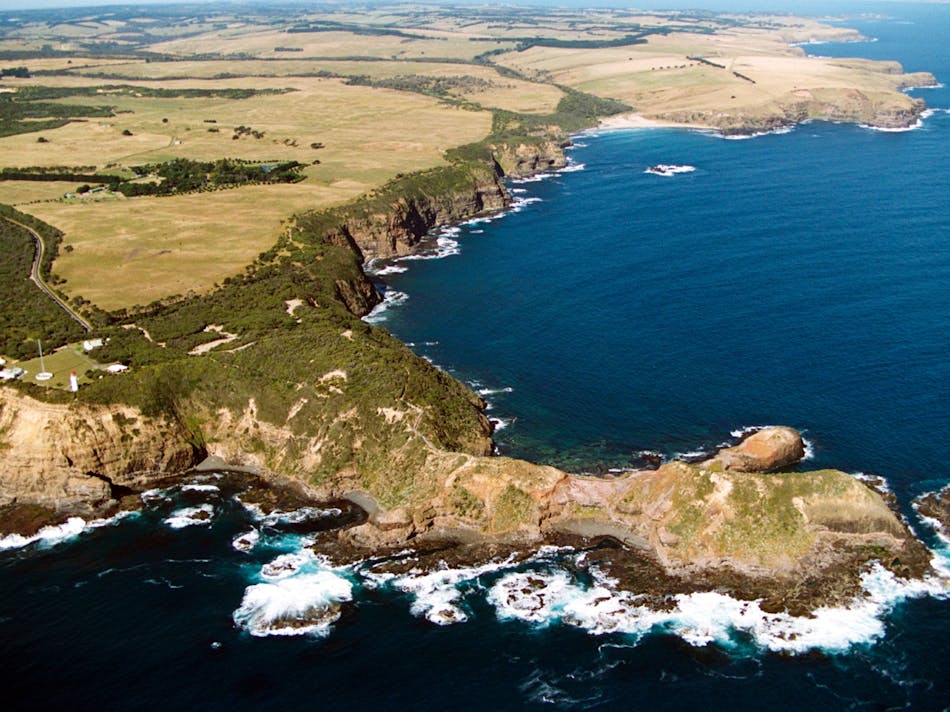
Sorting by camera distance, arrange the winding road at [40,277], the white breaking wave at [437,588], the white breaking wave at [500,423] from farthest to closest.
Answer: the winding road at [40,277]
the white breaking wave at [500,423]
the white breaking wave at [437,588]

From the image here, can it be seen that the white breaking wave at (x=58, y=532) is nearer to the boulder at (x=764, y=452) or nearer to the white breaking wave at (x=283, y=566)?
the white breaking wave at (x=283, y=566)

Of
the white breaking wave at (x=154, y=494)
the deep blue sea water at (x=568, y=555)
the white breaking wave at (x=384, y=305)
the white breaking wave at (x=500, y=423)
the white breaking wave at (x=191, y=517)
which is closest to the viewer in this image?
the deep blue sea water at (x=568, y=555)

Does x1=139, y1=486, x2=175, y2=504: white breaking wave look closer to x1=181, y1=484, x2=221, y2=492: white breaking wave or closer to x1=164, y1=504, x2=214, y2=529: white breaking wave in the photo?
x1=181, y1=484, x2=221, y2=492: white breaking wave

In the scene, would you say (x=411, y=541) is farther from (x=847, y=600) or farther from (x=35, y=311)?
(x=35, y=311)

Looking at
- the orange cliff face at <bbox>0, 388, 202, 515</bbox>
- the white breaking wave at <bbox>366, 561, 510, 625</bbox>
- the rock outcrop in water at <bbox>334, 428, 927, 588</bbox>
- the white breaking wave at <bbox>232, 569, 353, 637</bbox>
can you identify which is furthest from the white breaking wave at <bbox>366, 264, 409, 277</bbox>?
the white breaking wave at <bbox>366, 561, 510, 625</bbox>

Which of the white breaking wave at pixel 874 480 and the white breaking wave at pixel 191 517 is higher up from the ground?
the white breaking wave at pixel 874 480

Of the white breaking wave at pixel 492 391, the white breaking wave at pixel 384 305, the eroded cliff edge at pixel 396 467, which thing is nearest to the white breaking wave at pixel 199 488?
the eroded cliff edge at pixel 396 467

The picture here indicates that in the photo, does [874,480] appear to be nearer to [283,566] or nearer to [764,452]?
[764,452]
